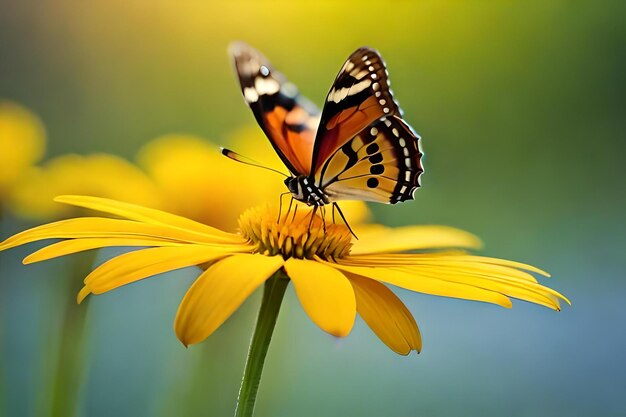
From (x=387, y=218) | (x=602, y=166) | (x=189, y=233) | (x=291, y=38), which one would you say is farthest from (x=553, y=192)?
(x=189, y=233)

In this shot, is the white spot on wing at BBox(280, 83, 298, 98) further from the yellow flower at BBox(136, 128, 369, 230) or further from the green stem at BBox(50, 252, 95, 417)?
the green stem at BBox(50, 252, 95, 417)

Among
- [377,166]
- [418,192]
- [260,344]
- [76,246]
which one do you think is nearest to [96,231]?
[76,246]

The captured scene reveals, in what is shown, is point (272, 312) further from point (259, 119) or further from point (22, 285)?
point (22, 285)

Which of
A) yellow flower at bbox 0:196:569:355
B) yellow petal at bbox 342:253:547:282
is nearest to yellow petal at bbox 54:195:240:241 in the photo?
yellow flower at bbox 0:196:569:355

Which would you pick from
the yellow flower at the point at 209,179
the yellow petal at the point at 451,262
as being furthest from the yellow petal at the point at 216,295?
the yellow flower at the point at 209,179

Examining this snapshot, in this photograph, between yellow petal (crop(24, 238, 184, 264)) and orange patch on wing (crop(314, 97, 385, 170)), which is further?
orange patch on wing (crop(314, 97, 385, 170))
